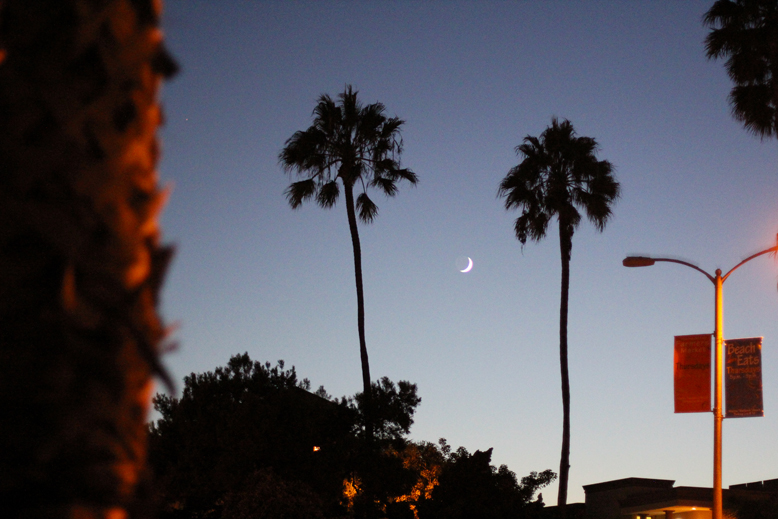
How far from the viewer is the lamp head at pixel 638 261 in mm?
15688

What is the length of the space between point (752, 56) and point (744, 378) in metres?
10.4

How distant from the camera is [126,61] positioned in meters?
1.79

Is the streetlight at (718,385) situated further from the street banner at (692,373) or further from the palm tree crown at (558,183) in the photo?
the palm tree crown at (558,183)

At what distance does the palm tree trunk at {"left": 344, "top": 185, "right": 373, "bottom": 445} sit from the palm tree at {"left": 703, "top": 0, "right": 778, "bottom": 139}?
12813 mm

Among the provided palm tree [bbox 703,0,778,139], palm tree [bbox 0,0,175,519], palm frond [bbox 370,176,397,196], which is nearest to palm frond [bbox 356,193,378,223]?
palm frond [bbox 370,176,397,196]

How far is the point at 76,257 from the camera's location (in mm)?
1666

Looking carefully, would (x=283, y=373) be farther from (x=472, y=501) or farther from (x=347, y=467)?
(x=472, y=501)

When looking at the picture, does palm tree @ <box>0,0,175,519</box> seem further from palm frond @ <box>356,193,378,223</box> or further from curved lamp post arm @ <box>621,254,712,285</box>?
palm frond @ <box>356,193,378,223</box>

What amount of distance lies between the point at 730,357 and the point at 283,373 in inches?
653

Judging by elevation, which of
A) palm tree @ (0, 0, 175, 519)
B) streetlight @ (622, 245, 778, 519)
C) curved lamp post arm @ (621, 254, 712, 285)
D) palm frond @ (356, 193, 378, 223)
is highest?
palm frond @ (356, 193, 378, 223)

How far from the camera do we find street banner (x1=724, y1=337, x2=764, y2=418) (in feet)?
45.3

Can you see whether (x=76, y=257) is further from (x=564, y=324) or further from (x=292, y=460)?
(x=564, y=324)

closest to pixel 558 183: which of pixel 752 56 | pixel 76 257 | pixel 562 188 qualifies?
pixel 562 188

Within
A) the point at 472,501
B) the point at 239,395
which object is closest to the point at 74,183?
the point at 472,501
